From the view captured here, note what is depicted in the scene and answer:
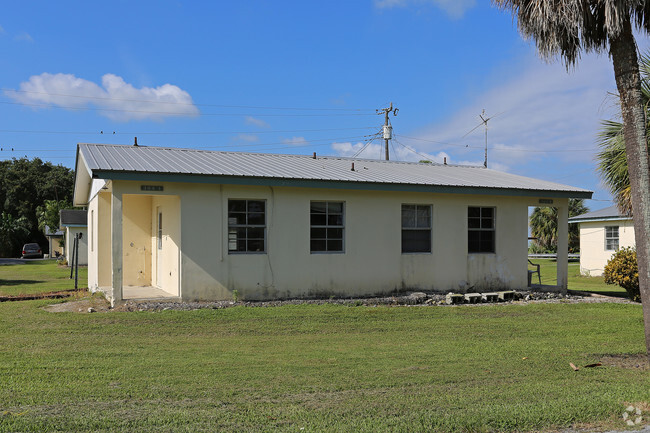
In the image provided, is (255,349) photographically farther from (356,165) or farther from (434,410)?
(356,165)

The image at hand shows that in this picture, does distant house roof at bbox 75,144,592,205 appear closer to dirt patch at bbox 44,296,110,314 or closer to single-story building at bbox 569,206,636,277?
dirt patch at bbox 44,296,110,314

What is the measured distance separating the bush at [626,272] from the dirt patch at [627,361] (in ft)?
26.7

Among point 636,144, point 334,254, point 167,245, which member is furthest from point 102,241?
point 636,144

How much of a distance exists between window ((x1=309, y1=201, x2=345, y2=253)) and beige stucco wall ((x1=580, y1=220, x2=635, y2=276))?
715 inches

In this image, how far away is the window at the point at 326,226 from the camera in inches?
616

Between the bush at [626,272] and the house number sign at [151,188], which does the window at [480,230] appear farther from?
the house number sign at [151,188]

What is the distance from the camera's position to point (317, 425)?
18.3ft

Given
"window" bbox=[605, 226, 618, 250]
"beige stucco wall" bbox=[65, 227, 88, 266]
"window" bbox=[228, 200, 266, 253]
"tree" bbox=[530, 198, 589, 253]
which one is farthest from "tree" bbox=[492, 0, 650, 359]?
"tree" bbox=[530, 198, 589, 253]

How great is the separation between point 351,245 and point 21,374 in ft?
31.5

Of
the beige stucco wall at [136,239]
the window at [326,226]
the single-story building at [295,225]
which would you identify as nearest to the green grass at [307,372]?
the single-story building at [295,225]

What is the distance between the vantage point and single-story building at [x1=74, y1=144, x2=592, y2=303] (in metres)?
14.3

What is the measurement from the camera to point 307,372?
790 centimetres

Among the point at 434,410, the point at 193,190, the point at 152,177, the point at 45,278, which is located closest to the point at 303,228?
the point at 193,190

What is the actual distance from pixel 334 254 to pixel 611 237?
754 inches
